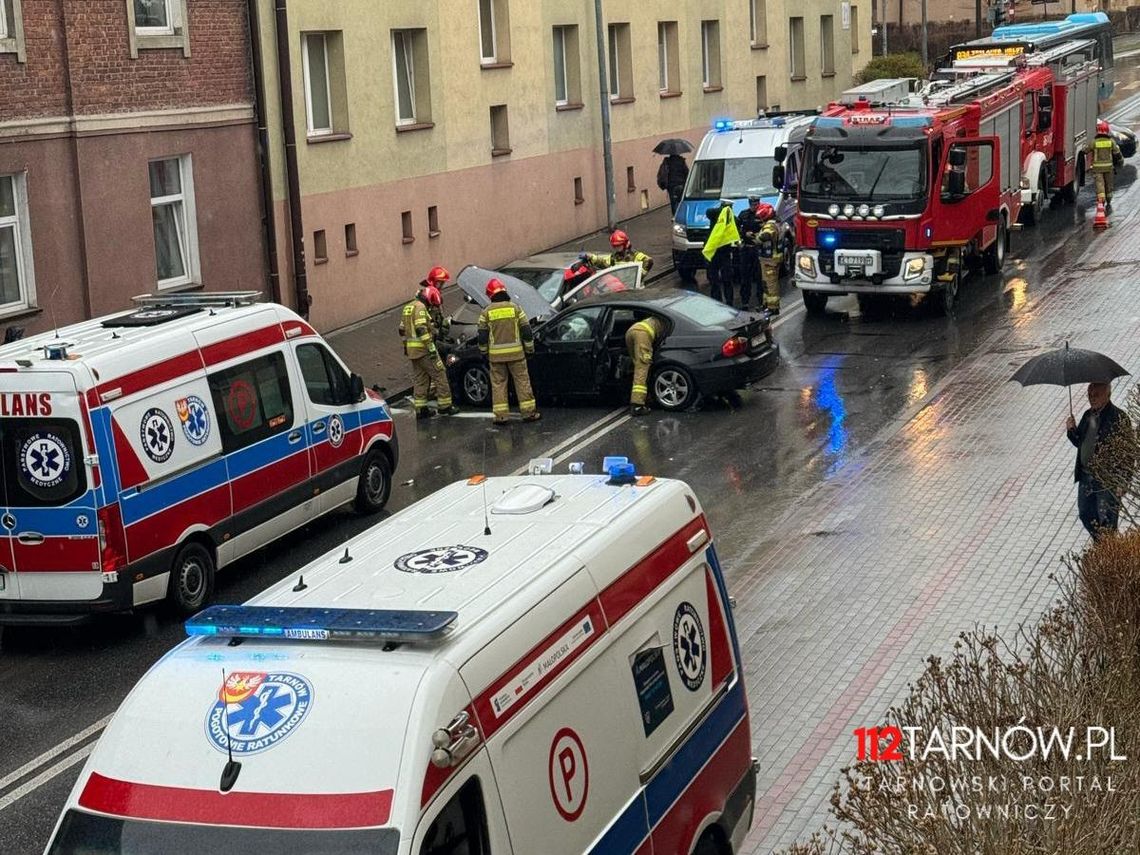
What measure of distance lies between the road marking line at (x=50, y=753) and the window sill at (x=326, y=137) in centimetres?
1560

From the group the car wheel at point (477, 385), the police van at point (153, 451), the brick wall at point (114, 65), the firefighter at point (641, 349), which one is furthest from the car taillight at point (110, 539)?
the brick wall at point (114, 65)

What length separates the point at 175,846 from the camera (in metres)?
5.66

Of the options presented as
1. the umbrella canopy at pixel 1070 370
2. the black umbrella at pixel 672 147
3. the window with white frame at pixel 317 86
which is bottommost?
the umbrella canopy at pixel 1070 370

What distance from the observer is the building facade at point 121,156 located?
A: 2016cm

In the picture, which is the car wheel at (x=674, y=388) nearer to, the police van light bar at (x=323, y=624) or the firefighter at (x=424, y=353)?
the firefighter at (x=424, y=353)

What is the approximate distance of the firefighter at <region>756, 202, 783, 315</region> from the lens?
24.1m

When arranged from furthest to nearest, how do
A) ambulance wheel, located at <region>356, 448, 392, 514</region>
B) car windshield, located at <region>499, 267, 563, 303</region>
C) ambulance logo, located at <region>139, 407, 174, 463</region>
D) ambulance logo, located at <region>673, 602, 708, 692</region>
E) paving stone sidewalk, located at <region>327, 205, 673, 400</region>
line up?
paving stone sidewalk, located at <region>327, 205, 673, 400</region>, car windshield, located at <region>499, 267, 563, 303</region>, ambulance wheel, located at <region>356, 448, 392, 514</region>, ambulance logo, located at <region>139, 407, 174, 463</region>, ambulance logo, located at <region>673, 602, 708, 692</region>

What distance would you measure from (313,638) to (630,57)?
31.2 metres

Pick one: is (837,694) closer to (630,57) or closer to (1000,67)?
(1000,67)

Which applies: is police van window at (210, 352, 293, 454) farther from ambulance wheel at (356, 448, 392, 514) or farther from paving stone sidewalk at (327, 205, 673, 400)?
paving stone sidewalk at (327, 205, 673, 400)

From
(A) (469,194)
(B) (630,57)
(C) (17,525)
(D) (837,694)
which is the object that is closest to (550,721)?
(D) (837,694)

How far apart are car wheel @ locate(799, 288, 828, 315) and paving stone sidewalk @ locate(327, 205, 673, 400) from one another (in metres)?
4.64

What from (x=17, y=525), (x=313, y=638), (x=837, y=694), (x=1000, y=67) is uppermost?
(x=1000, y=67)

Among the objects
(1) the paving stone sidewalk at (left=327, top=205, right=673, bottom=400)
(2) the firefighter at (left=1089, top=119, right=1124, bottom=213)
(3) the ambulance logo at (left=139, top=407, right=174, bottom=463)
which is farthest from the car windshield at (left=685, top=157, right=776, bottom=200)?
(3) the ambulance logo at (left=139, top=407, right=174, bottom=463)
